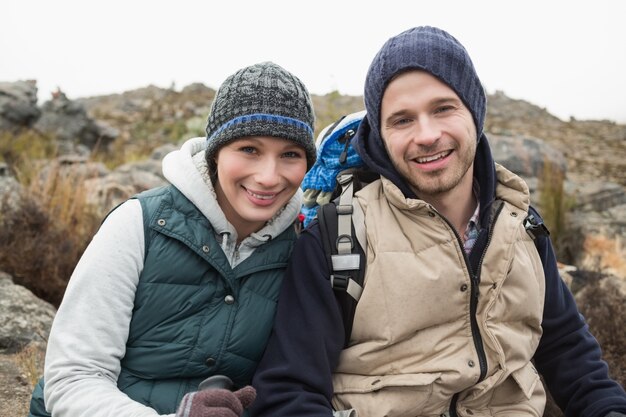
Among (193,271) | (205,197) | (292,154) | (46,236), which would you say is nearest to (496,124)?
(46,236)

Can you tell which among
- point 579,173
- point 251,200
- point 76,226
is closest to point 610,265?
point 251,200

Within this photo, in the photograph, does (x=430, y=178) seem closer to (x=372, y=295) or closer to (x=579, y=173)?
(x=372, y=295)

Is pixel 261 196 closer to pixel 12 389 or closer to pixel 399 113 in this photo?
pixel 399 113

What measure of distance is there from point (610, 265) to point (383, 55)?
4809 millimetres


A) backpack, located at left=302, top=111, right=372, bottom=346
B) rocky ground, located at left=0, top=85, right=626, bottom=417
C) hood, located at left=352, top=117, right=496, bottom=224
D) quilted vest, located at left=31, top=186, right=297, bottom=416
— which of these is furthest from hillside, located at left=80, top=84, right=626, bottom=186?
quilted vest, located at left=31, top=186, right=297, bottom=416

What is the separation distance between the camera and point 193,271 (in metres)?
2.19

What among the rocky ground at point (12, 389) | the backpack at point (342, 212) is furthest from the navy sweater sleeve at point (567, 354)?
the rocky ground at point (12, 389)

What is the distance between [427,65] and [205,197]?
3.47 feet

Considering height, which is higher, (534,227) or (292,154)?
(292,154)

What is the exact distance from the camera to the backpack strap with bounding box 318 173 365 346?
7.22ft

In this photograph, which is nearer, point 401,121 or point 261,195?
point 261,195

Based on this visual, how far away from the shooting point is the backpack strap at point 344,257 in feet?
7.22

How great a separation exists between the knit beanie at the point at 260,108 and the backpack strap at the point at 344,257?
327mm

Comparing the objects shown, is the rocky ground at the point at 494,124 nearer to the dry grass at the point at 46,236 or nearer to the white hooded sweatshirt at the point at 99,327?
the dry grass at the point at 46,236
